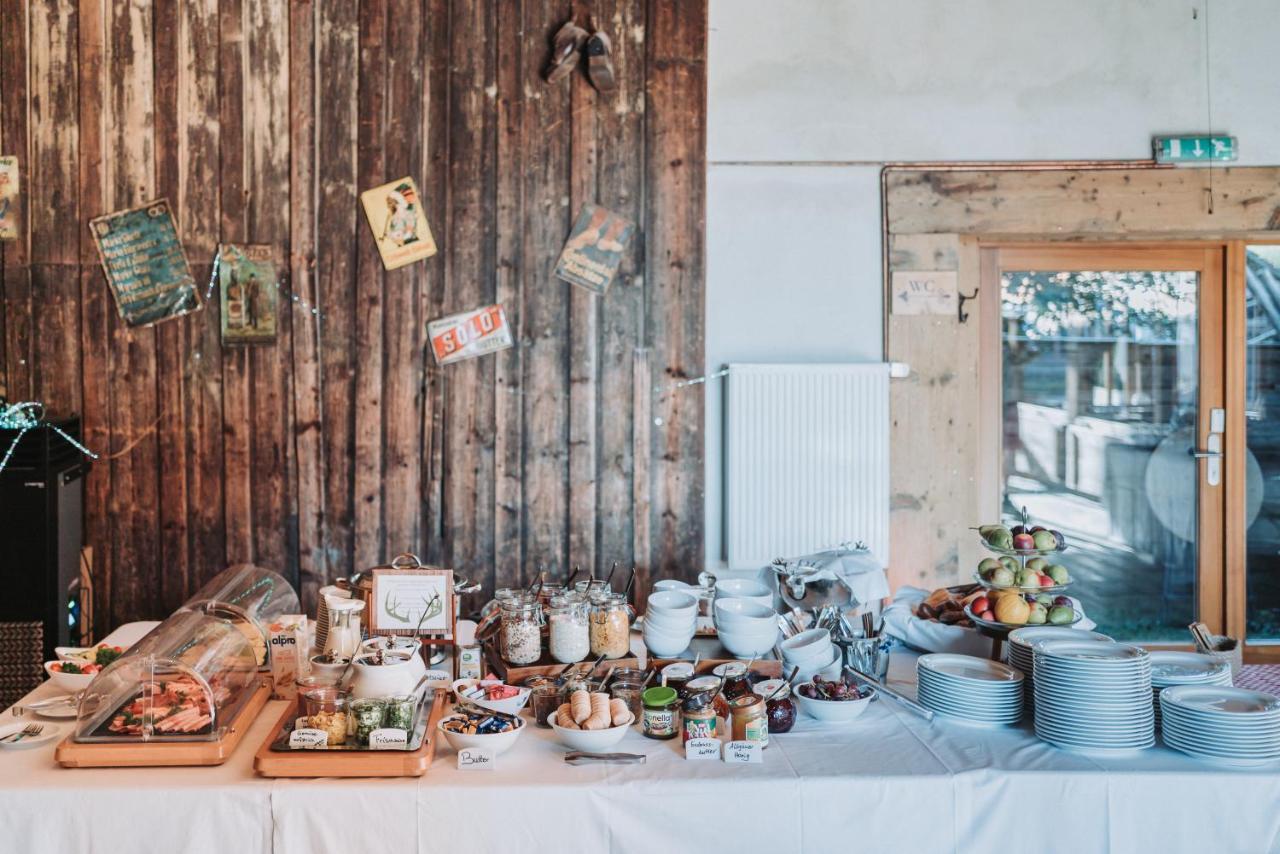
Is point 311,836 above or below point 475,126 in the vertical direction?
below

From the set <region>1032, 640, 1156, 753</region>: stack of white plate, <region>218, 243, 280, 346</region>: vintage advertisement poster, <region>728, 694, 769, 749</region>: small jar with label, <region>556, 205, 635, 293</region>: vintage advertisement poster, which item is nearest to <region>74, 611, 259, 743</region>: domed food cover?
<region>728, 694, 769, 749</region>: small jar with label

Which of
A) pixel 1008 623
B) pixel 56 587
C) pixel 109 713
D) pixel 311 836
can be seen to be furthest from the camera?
pixel 56 587

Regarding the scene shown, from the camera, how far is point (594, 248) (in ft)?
13.4

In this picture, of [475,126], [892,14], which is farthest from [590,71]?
[892,14]

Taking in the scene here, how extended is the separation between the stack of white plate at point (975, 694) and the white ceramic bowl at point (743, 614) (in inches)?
15.3

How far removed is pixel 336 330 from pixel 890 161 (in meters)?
2.36

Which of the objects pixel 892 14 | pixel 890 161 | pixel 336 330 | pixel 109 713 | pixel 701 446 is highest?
pixel 892 14

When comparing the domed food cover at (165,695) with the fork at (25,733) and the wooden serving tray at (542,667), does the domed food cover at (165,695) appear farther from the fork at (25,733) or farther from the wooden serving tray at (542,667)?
the wooden serving tray at (542,667)

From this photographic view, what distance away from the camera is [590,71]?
400cm

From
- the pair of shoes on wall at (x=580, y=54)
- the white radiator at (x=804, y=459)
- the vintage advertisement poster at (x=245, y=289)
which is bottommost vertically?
the white radiator at (x=804, y=459)

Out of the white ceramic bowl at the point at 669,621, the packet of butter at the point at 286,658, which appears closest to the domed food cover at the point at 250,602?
the packet of butter at the point at 286,658

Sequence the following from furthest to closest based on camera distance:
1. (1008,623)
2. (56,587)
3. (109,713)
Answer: (56,587), (1008,623), (109,713)

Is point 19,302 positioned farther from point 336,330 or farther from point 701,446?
point 701,446

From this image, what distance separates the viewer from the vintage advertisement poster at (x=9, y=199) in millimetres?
3988
